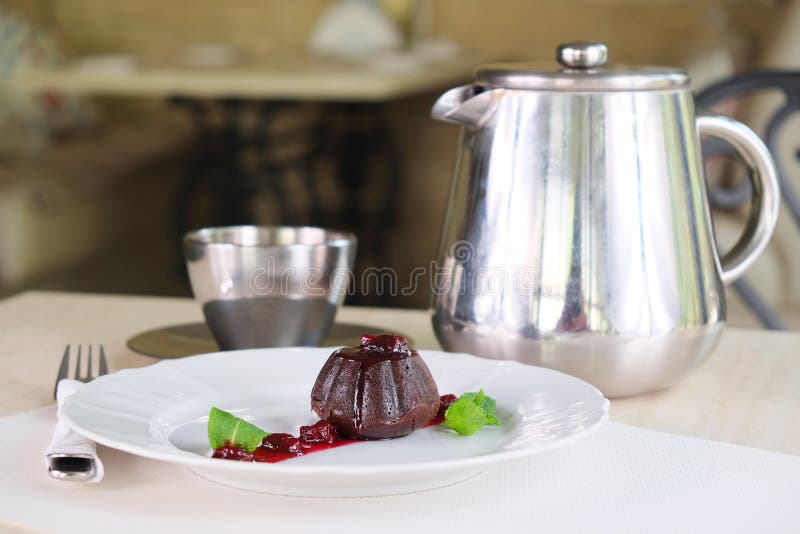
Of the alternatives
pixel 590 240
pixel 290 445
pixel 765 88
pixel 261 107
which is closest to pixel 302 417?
pixel 290 445

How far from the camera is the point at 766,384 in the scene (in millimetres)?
703

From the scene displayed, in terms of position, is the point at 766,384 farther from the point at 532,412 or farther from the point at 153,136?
the point at 153,136

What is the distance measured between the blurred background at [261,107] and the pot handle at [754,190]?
147 centimetres

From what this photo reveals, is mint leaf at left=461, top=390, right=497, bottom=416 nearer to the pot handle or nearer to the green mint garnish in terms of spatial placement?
the green mint garnish

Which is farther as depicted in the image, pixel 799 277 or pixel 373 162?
pixel 373 162

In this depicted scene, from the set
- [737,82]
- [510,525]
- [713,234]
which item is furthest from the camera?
[737,82]

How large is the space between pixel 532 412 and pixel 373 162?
3060 mm

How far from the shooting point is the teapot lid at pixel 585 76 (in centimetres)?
62

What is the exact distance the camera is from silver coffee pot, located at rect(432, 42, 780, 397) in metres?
0.62

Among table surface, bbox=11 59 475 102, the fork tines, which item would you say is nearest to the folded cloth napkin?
the fork tines

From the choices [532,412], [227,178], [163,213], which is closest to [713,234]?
[532,412]

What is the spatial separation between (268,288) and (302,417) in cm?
14

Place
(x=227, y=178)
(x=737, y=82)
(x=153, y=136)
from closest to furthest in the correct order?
(x=737, y=82)
(x=227, y=178)
(x=153, y=136)

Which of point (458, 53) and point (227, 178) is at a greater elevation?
point (458, 53)
